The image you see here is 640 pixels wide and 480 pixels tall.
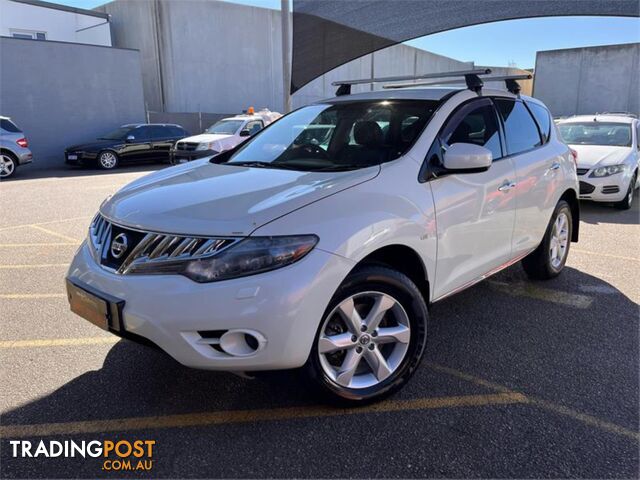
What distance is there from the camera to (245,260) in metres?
2.32

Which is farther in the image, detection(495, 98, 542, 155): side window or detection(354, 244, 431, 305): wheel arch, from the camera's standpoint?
detection(495, 98, 542, 155): side window

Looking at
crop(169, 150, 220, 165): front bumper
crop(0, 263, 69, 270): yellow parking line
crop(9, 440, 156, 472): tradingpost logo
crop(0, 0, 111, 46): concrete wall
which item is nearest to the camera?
crop(9, 440, 156, 472): tradingpost logo

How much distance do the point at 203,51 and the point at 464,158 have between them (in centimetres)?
2321

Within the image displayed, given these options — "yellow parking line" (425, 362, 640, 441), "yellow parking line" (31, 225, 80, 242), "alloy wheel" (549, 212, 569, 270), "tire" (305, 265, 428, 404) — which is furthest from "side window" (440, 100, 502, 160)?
"yellow parking line" (31, 225, 80, 242)

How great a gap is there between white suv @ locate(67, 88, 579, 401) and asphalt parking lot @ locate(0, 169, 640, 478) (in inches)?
12.3

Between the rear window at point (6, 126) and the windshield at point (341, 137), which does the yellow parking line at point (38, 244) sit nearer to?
the windshield at point (341, 137)

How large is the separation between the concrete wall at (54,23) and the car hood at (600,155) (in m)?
21.7

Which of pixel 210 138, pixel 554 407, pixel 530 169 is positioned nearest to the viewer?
pixel 554 407

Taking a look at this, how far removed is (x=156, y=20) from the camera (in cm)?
2245

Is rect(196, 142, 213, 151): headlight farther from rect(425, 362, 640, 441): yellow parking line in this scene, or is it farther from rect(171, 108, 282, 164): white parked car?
rect(425, 362, 640, 441): yellow parking line

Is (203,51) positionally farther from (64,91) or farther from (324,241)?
(324,241)

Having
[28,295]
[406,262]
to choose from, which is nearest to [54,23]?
[28,295]

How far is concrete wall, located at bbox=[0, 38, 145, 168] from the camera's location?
16.7 metres

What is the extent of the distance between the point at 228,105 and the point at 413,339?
2387 cm
